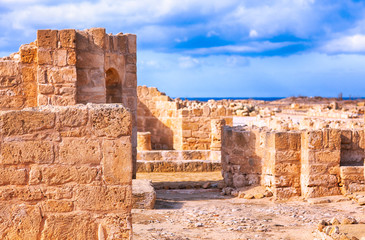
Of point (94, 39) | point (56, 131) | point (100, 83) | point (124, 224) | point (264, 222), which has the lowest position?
point (264, 222)

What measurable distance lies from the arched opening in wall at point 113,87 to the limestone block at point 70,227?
5.81 m

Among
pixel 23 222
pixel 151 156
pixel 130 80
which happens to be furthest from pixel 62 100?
Answer: pixel 151 156

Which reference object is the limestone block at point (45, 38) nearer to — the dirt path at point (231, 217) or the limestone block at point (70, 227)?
the dirt path at point (231, 217)

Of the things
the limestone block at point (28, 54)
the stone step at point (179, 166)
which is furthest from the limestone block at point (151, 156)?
the limestone block at point (28, 54)

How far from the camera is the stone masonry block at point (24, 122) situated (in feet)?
11.9

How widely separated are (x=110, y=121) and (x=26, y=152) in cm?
69

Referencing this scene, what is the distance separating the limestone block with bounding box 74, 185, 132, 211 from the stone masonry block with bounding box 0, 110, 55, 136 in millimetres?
564

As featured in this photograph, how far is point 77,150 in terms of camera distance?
12.1ft

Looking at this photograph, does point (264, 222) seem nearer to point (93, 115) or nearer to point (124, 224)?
point (124, 224)

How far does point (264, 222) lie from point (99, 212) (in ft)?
10.6

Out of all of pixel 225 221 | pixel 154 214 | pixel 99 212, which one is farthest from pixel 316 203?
pixel 99 212

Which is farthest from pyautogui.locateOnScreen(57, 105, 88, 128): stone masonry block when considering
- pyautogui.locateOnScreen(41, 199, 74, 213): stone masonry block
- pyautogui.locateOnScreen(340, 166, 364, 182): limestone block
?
pyautogui.locateOnScreen(340, 166, 364, 182): limestone block

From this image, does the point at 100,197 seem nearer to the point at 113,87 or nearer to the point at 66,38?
the point at 66,38

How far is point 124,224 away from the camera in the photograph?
375 centimetres
